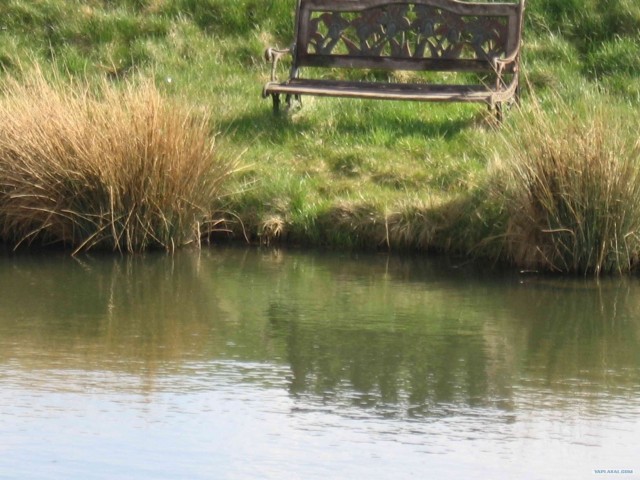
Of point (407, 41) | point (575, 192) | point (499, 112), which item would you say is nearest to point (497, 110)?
point (499, 112)

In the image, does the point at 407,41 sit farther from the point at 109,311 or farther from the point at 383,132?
the point at 109,311

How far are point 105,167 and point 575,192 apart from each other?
310 centimetres

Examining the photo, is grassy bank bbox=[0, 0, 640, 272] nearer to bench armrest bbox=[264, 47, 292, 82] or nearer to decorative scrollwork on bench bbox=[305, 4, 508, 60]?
bench armrest bbox=[264, 47, 292, 82]

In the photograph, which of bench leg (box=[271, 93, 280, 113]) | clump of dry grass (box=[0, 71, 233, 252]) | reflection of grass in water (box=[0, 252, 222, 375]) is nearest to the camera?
reflection of grass in water (box=[0, 252, 222, 375])

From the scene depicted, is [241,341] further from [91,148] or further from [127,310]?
[91,148]

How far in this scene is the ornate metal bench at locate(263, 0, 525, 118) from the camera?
1144 centimetres

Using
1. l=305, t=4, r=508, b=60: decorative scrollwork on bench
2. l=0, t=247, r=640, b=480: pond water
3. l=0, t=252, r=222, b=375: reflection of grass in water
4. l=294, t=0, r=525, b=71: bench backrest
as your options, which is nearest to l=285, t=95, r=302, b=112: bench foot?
l=294, t=0, r=525, b=71: bench backrest

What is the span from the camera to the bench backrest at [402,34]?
11.7 m

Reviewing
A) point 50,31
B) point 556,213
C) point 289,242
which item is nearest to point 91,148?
point 289,242

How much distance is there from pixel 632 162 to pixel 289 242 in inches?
100

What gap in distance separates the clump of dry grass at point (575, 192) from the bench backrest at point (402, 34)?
2.70 meters

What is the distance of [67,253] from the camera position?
956 cm

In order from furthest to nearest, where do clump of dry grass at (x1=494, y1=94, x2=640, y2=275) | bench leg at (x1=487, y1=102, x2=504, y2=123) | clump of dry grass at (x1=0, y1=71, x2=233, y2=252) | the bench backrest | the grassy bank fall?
the bench backrest < bench leg at (x1=487, y1=102, x2=504, y2=123) < clump of dry grass at (x1=0, y1=71, x2=233, y2=252) < the grassy bank < clump of dry grass at (x1=494, y1=94, x2=640, y2=275)

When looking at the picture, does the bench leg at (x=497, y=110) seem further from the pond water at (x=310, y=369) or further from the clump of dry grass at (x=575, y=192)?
the pond water at (x=310, y=369)
